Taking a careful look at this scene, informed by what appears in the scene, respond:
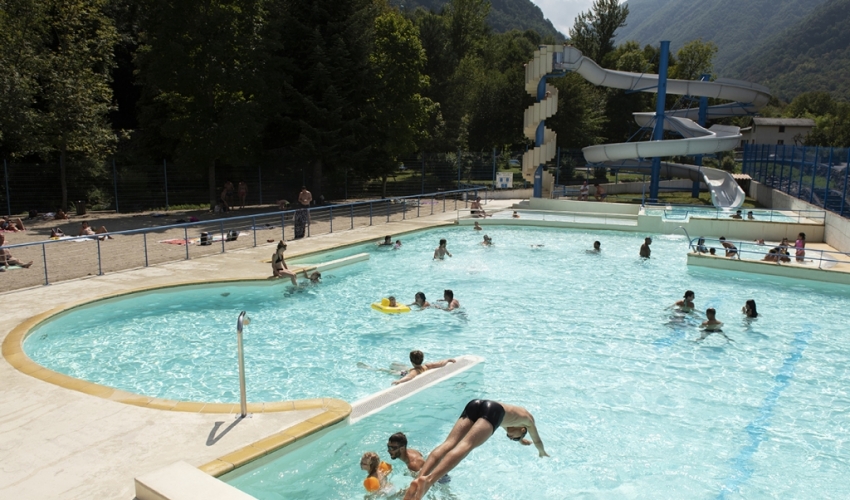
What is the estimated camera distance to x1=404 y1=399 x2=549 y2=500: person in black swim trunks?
490 cm

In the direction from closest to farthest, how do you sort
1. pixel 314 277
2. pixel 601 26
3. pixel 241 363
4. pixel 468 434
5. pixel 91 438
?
pixel 468 434 < pixel 91 438 < pixel 241 363 < pixel 314 277 < pixel 601 26

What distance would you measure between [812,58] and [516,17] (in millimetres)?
89811

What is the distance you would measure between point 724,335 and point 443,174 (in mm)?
26482

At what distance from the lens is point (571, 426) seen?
8320mm

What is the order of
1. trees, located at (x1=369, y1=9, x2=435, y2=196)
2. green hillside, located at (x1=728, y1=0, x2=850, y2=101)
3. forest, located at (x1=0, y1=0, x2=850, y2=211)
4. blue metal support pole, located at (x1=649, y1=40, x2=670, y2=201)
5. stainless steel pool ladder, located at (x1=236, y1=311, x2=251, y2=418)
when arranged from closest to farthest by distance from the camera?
stainless steel pool ladder, located at (x1=236, y1=311, x2=251, y2=418) < forest, located at (x1=0, y1=0, x2=850, y2=211) < trees, located at (x1=369, y1=9, x2=435, y2=196) < blue metal support pole, located at (x1=649, y1=40, x2=670, y2=201) < green hillside, located at (x1=728, y1=0, x2=850, y2=101)

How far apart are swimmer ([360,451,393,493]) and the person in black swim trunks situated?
1150 millimetres

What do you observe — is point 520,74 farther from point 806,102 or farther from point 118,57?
point 806,102

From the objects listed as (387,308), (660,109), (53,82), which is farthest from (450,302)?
(660,109)

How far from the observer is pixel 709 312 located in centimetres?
1211

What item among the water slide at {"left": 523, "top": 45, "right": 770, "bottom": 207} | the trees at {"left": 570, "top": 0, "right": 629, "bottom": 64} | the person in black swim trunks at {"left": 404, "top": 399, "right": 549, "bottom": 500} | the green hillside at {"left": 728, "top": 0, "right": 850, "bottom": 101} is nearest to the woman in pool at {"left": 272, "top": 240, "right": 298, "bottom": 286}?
the person in black swim trunks at {"left": 404, "top": 399, "right": 549, "bottom": 500}

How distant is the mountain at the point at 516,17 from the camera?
6393 inches

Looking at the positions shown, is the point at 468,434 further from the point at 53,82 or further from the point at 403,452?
the point at 53,82

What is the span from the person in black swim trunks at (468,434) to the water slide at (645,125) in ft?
83.1

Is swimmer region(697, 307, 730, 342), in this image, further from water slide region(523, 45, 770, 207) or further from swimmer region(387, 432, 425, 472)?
water slide region(523, 45, 770, 207)
